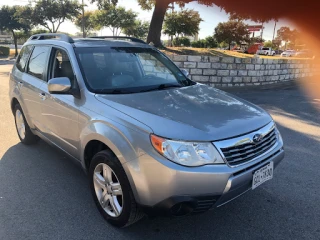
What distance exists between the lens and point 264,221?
293cm

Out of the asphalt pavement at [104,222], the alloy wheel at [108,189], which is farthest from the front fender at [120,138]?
the asphalt pavement at [104,222]

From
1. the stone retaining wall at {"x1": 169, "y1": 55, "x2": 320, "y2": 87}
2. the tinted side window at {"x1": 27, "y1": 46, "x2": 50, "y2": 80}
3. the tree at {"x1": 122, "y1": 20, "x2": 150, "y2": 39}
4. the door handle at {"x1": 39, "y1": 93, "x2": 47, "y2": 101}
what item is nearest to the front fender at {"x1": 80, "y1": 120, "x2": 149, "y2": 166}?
the door handle at {"x1": 39, "y1": 93, "x2": 47, "y2": 101}

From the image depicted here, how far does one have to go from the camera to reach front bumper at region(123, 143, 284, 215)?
221cm

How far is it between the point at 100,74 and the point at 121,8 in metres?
45.2

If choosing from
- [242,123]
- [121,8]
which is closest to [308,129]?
[242,123]

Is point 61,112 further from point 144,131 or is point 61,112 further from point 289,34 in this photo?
point 289,34

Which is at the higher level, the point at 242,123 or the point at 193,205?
the point at 242,123

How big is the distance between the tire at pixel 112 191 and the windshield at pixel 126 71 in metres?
0.79

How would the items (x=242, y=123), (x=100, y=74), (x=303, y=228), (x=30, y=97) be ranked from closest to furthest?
(x=242, y=123) → (x=303, y=228) → (x=100, y=74) → (x=30, y=97)

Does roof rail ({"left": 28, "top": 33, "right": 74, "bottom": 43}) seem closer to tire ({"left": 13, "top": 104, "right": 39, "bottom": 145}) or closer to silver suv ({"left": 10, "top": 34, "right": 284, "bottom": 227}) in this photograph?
silver suv ({"left": 10, "top": 34, "right": 284, "bottom": 227})

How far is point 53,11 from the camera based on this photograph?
3192cm

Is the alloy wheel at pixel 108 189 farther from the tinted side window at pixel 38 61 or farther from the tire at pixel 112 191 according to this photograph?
the tinted side window at pixel 38 61

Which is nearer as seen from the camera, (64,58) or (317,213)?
(317,213)

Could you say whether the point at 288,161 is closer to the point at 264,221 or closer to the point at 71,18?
the point at 264,221
